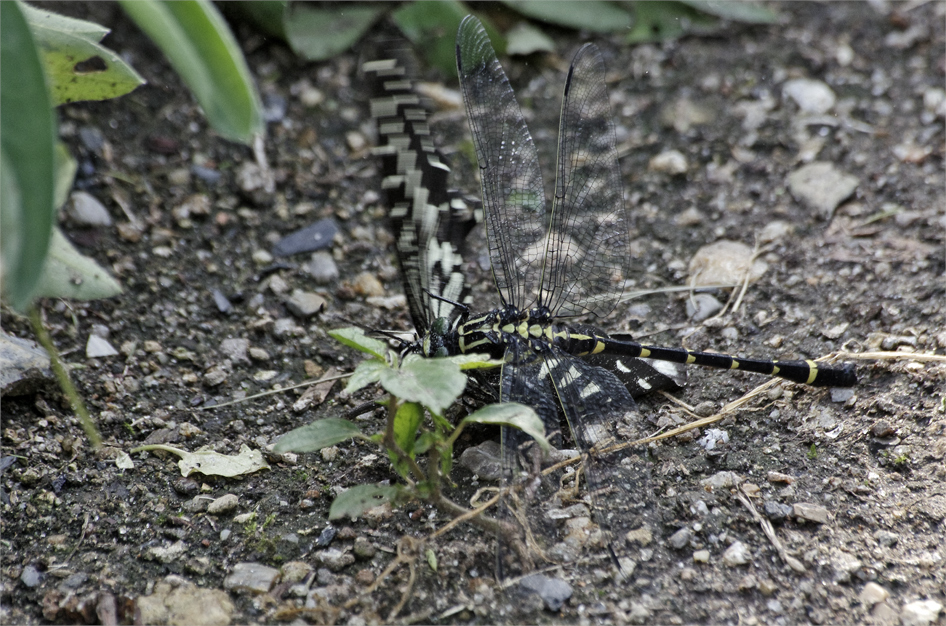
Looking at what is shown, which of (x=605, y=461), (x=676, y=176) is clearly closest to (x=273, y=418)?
(x=605, y=461)

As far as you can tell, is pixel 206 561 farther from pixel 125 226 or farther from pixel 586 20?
pixel 586 20

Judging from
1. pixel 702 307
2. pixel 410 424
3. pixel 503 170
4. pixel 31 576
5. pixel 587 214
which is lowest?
pixel 31 576

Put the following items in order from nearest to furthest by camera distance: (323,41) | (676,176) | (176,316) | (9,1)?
1. (9,1)
2. (176,316)
3. (676,176)
4. (323,41)

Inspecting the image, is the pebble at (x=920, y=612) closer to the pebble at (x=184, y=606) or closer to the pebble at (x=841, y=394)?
the pebble at (x=841, y=394)

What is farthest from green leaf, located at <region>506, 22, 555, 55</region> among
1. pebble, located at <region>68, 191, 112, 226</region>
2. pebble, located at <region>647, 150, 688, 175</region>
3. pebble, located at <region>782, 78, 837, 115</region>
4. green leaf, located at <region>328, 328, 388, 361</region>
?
green leaf, located at <region>328, 328, 388, 361</region>

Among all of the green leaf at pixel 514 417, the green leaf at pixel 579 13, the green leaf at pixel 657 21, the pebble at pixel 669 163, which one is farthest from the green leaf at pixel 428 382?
the green leaf at pixel 657 21

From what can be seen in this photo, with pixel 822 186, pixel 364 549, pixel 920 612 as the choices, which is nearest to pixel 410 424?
pixel 364 549

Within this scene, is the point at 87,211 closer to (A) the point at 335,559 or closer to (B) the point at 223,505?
(B) the point at 223,505
